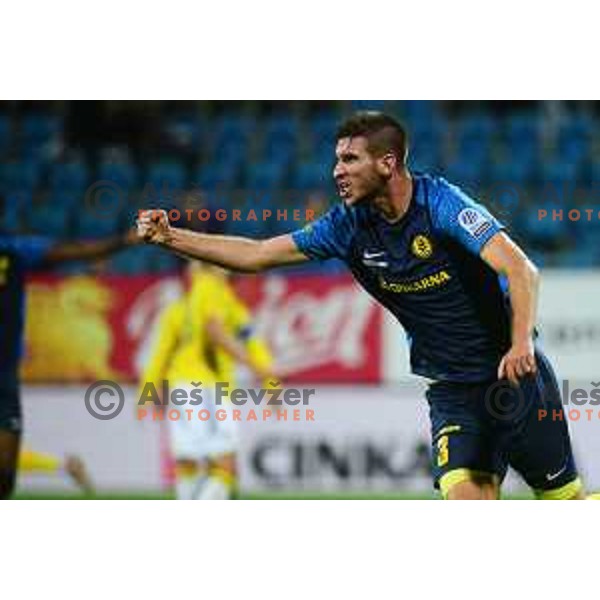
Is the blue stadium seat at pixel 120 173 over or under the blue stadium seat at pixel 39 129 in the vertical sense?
under

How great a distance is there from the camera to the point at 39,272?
9359 millimetres

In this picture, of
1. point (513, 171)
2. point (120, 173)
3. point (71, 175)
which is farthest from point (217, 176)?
point (513, 171)

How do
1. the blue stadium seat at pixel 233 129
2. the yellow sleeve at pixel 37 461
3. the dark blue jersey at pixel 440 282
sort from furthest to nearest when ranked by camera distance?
the blue stadium seat at pixel 233 129 → the yellow sleeve at pixel 37 461 → the dark blue jersey at pixel 440 282

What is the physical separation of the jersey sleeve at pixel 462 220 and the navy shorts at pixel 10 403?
3.05 meters

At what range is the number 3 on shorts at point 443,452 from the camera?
6082 mm

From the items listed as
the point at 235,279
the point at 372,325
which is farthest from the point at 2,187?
the point at 372,325

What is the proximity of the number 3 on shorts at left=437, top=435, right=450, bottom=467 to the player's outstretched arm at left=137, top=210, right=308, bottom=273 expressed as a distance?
1.09 meters

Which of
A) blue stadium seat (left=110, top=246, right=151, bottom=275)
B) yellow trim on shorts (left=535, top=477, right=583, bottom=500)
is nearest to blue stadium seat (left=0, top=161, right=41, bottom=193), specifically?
blue stadium seat (left=110, top=246, right=151, bottom=275)

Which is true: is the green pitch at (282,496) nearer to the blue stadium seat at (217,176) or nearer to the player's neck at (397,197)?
the blue stadium seat at (217,176)

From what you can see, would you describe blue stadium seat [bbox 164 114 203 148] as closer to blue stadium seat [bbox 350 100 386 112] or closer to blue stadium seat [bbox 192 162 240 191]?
blue stadium seat [bbox 192 162 240 191]

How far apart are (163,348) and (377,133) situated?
326 cm

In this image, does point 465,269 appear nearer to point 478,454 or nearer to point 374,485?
point 478,454

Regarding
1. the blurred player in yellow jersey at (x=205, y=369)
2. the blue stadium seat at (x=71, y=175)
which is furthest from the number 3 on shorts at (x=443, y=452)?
the blue stadium seat at (x=71, y=175)

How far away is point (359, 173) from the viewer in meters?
6.30
